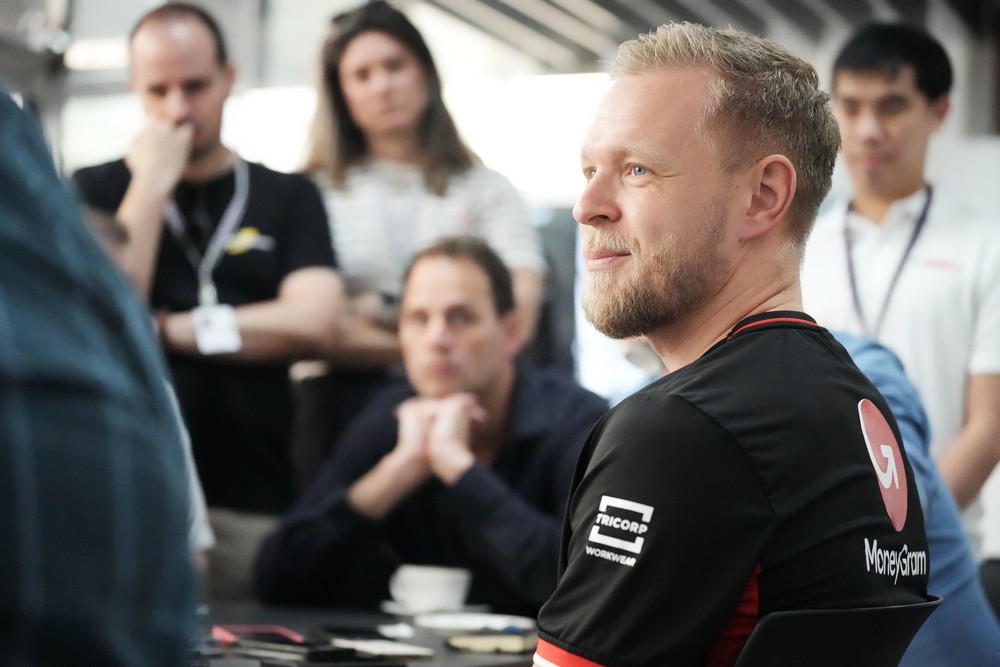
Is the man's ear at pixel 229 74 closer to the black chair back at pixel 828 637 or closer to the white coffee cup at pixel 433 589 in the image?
the white coffee cup at pixel 433 589

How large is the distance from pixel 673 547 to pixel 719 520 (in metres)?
0.05

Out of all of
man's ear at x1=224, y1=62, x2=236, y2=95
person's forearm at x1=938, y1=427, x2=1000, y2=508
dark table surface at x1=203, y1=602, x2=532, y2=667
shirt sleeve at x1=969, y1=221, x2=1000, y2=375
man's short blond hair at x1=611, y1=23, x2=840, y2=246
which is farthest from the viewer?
man's ear at x1=224, y1=62, x2=236, y2=95

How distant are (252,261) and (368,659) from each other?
63.8 inches

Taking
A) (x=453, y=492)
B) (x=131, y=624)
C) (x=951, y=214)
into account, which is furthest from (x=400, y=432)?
(x=131, y=624)

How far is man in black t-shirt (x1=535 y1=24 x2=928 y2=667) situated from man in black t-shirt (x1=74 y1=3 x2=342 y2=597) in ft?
5.84

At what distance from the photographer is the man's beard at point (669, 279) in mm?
1525

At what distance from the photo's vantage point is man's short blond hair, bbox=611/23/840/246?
152cm

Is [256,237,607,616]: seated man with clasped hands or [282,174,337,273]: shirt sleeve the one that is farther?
[282,174,337,273]: shirt sleeve

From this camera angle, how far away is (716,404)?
1.27 m

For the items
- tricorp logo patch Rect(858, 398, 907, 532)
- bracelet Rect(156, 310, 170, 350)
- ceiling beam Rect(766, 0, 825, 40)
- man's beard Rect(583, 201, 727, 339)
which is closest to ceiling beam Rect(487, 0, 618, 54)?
ceiling beam Rect(766, 0, 825, 40)

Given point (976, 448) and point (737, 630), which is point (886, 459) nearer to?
point (737, 630)

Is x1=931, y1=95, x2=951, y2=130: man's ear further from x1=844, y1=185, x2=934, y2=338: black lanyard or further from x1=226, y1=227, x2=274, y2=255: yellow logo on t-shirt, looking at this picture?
x1=226, y1=227, x2=274, y2=255: yellow logo on t-shirt

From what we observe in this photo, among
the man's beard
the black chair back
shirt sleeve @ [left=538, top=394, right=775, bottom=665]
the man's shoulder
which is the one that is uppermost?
the man's shoulder

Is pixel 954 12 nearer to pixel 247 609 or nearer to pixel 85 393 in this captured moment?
pixel 247 609
